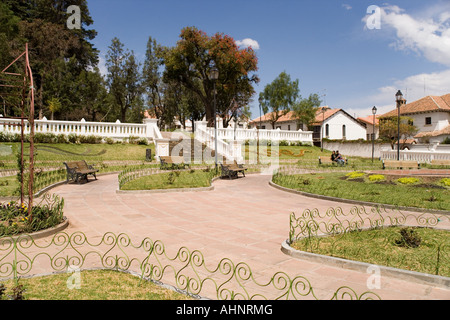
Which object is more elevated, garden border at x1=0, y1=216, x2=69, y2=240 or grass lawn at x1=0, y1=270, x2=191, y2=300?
garden border at x1=0, y1=216, x2=69, y2=240

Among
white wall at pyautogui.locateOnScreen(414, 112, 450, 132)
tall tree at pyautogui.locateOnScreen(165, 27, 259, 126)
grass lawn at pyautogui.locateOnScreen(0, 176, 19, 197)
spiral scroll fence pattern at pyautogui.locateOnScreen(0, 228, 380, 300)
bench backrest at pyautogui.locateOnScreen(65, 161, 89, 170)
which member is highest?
tall tree at pyautogui.locateOnScreen(165, 27, 259, 126)

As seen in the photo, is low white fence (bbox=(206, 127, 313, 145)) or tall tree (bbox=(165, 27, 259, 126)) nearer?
low white fence (bbox=(206, 127, 313, 145))

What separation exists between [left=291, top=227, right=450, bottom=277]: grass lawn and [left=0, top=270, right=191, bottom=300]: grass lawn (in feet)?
9.38

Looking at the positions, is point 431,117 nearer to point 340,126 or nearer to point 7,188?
point 340,126

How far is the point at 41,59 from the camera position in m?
36.3

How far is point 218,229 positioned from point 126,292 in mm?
3518

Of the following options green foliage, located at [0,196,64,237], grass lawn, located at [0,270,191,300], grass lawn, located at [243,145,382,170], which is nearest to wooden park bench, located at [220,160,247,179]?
grass lawn, located at [243,145,382,170]

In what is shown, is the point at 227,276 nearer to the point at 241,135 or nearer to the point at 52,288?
the point at 52,288

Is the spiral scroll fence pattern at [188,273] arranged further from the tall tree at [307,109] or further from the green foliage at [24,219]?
the tall tree at [307,109]

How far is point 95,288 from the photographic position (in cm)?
411

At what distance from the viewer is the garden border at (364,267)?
14.1ft

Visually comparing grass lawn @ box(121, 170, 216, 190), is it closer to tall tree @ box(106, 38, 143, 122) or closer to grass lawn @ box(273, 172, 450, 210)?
grass lawn @ box(273, 172, 450, 210)

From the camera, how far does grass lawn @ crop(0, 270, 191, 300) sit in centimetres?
386
